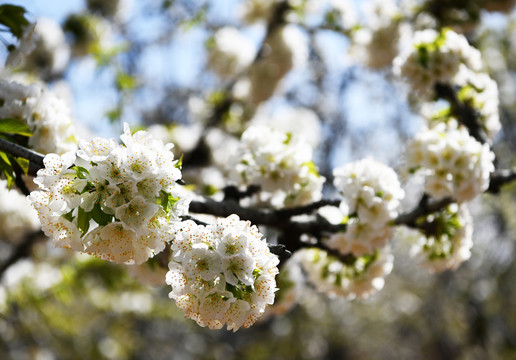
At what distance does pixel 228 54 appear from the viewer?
5.91 metres

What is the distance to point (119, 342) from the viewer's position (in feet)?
30.8

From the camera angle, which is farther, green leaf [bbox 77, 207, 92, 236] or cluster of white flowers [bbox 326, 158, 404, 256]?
cluster of white flowers [bbox 326, 158, 404, 256]

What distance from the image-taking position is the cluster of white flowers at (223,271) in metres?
1.37

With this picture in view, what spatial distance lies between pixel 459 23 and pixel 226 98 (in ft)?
8.33

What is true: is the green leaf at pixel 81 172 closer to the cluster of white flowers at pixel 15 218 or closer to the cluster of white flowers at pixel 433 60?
the cluster of white flowers at pixel 433 60

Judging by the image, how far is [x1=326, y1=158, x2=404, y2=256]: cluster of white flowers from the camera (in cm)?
212

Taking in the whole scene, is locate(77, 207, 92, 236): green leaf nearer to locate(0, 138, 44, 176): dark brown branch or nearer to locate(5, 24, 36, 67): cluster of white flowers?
locate(0, 138, 44, 176): dark brown branch

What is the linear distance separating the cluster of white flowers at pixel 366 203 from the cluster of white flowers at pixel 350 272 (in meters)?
0.30

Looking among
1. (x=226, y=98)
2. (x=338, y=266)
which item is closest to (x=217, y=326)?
(x=338, y=266)

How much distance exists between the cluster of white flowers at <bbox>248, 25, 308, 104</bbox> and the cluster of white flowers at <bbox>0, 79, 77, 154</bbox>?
135 inches

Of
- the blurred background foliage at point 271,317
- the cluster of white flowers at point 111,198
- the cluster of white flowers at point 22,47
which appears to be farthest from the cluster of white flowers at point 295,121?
the cluster of white flowers at point 111,198

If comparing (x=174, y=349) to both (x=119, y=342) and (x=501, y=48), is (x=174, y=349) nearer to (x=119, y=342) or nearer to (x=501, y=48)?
(x=119, y=342)

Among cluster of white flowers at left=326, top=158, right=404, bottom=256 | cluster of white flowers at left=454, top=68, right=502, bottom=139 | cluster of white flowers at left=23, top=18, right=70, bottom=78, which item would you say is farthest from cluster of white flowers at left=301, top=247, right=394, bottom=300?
cluster of white flowers at left=23, top=18, right=70, bottom=78

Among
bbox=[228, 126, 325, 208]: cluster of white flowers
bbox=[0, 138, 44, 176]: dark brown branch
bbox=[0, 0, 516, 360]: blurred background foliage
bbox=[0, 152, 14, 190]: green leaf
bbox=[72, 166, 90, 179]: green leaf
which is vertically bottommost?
bbox=[0, 0, 516, 360]: blurred background foliage
